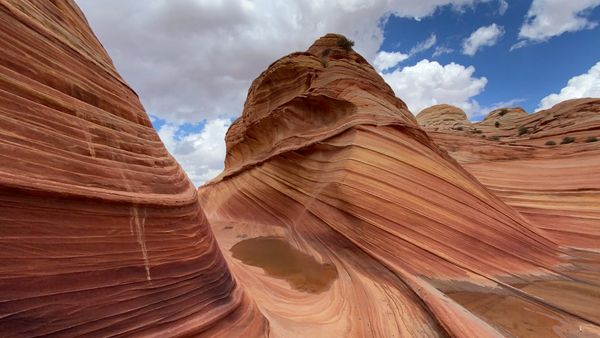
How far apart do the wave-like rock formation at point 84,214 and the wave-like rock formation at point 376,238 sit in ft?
3.47

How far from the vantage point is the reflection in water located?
482 centimetres

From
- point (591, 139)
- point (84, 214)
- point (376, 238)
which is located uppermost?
point (591, 139)

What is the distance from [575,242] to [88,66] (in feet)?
29.3

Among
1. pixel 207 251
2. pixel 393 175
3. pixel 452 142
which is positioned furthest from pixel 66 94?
pixel 452 142

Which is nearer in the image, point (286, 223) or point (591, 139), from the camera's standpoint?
point (286, 223)

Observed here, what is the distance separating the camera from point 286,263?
5.72m

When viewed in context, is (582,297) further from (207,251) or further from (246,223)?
(246,223)

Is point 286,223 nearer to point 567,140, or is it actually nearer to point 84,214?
point 84,214

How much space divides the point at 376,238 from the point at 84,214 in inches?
184

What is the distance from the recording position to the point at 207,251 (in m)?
3.06

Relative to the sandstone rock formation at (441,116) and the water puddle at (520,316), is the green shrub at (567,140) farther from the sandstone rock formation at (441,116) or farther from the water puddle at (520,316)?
the sandstone rock formation at (441,116)

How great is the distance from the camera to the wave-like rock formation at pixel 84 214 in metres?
1.73

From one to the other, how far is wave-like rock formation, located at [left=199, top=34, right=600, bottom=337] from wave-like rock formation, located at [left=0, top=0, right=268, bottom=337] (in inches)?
41.6

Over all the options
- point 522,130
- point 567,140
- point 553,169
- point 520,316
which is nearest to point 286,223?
point 520,316
